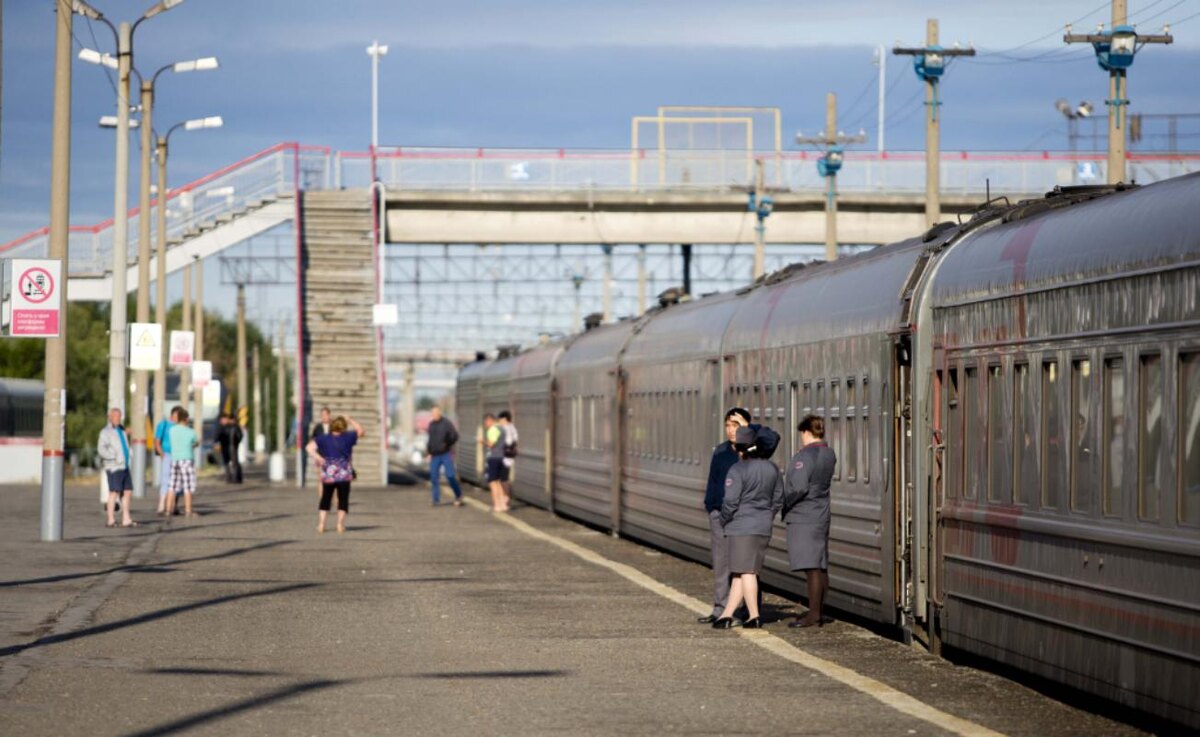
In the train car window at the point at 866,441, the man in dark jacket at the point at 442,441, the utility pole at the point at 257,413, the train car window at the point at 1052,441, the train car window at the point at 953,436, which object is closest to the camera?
the train car window at the point at 1052,441

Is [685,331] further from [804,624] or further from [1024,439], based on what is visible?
[1024,439]

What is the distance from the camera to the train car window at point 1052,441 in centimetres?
1245

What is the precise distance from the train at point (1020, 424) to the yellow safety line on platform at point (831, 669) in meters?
0.74

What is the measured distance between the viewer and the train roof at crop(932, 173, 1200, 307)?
36.3ft

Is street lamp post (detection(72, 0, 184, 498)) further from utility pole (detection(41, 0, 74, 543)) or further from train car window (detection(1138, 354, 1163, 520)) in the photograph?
train car window (detection(1138, 354, 1163, 520))

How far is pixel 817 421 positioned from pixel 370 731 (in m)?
6.74

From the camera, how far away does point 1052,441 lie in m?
12.6

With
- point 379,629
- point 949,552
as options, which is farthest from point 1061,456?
point 379,629

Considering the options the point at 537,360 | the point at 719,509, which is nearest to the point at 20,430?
the point at 537,360

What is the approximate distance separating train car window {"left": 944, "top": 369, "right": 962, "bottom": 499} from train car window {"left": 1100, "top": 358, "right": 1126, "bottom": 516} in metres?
2.60

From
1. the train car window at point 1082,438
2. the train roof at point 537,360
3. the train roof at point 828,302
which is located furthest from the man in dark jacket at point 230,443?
the train car window at point 1082,438

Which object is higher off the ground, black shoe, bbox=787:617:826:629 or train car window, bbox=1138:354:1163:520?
train car window, bbox=1138:354:1163:520

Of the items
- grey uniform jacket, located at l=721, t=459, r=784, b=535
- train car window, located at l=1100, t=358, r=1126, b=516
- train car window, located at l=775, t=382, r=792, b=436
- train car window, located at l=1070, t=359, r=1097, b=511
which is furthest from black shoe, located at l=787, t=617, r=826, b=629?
train car window, located at l=1100, t=358, r=1126, b=516

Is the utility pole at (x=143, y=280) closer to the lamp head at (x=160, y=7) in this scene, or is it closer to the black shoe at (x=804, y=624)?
the lamp head at (x=160, y=7)
